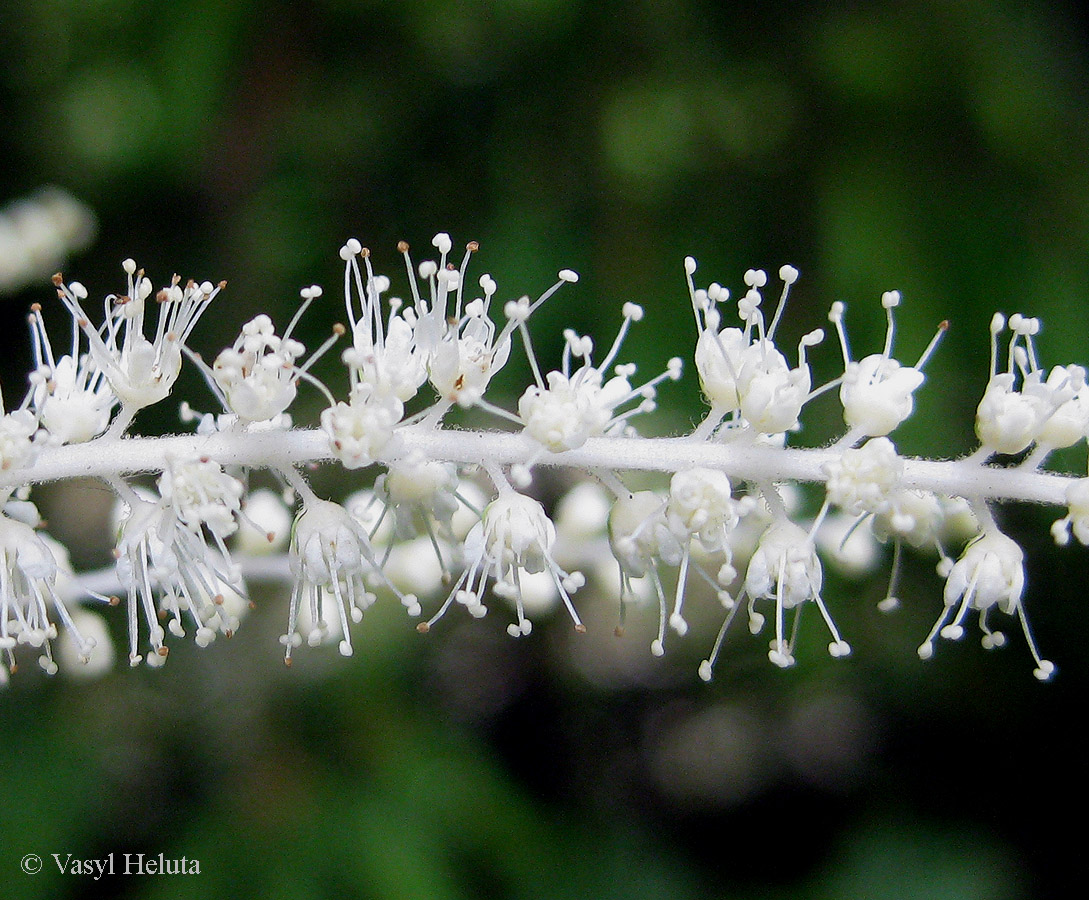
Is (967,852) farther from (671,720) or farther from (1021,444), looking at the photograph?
(1021,444)

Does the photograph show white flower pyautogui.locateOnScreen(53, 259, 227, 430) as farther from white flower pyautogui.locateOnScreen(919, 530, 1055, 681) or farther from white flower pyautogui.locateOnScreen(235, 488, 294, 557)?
white flower pyautogui.locateOnScreen(919, 530, 1055, 681)

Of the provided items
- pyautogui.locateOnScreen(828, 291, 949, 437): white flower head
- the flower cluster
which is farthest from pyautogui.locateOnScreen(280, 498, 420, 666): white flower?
pyautogui.locateOnScreen(828, 291, 949, 437): white flower head

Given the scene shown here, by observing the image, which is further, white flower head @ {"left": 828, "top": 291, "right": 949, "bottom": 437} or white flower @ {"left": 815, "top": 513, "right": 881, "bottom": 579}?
white flower @ {"left": 815, "top": 513, "right": 881, "bottom": 579}

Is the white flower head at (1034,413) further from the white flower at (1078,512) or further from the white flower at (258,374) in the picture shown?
the white flower at (258,374)

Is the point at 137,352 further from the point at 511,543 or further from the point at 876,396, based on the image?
the point at 876,396

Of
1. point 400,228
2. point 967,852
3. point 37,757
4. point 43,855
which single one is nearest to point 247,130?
point 400,228
